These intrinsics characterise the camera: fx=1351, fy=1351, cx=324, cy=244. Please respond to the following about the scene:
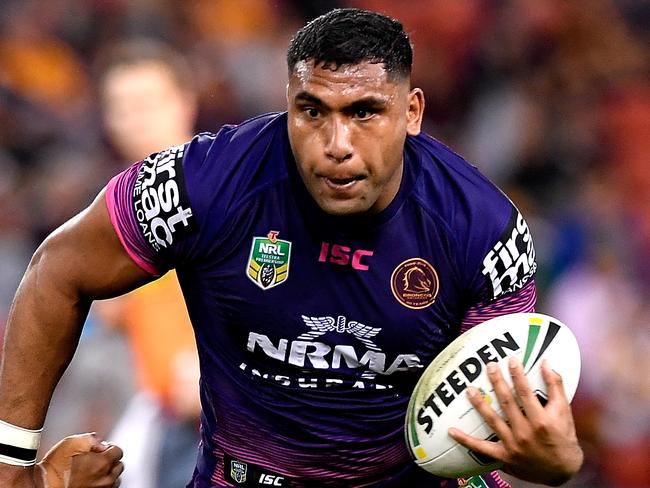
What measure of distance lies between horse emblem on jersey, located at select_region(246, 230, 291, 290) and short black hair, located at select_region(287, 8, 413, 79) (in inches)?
18.4

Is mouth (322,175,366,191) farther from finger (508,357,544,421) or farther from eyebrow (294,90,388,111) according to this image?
finger (508,357,544,421)

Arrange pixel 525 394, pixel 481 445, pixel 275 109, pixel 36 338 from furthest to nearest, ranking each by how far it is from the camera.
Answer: pixel 275 109
pixel 36 338
pixel 481 445
pixel 525 394

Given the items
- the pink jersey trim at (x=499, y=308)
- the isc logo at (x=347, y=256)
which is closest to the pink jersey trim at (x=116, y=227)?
the isc logo at (x=347, y=256)

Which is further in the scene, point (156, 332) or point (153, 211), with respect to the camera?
point (156, 332)

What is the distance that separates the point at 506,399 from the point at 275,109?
203 inches

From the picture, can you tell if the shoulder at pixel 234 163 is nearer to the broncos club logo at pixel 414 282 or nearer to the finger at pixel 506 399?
the broncos club logo at pixel 414 282

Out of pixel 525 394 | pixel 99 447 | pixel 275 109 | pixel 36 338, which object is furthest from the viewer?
pixel 275 109

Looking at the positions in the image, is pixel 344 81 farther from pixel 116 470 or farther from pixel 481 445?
pixel 116 470

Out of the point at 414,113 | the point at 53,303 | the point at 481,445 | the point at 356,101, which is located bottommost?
the point at 481,445

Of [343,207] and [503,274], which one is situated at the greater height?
[343,207]

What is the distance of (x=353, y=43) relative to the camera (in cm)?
350

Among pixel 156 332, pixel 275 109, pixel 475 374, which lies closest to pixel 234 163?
pixel 475 374

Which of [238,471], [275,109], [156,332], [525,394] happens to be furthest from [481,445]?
[275,109]

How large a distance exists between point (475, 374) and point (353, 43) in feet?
3.02
